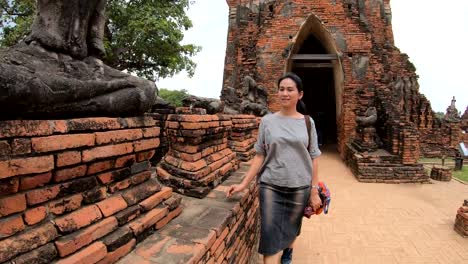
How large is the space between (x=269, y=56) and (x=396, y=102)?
4.32 m

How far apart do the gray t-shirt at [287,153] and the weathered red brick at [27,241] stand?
1.37 meters

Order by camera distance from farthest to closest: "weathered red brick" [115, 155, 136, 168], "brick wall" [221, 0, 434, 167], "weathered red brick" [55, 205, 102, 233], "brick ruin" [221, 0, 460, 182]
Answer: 1. "brick wall" [221, 0, 434, 167]
2. "brick ruin" [221, 0, 460, 182]
3. "weathered red brick" [115, 155, 136, 168]
4. "weathered red brick" [55, 205, 102, 233]

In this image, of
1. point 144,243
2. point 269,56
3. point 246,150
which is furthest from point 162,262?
point 269,56

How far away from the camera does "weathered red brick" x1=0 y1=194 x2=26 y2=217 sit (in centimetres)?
115

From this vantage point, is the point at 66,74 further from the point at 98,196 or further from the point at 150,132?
the point at 98,196

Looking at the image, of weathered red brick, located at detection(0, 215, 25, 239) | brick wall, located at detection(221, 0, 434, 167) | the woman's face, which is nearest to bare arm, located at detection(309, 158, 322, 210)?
the woman's face

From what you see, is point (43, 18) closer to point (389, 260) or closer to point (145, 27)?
point (389, 260)

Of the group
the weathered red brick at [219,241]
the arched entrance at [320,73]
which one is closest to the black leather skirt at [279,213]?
the weathered red brick at [219,241]

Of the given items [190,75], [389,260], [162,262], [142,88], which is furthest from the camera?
[190,75]

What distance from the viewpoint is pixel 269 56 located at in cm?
984

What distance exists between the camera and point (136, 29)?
1001cm

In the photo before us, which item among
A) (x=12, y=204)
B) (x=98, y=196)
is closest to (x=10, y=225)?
(x=12, y=204)

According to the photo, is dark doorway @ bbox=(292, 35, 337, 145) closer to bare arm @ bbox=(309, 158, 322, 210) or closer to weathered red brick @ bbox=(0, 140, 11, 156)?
bare arm @ bbox=(309, 158, 322, 210)

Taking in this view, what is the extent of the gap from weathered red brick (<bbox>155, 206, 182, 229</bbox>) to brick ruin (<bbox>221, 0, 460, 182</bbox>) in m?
5.63
